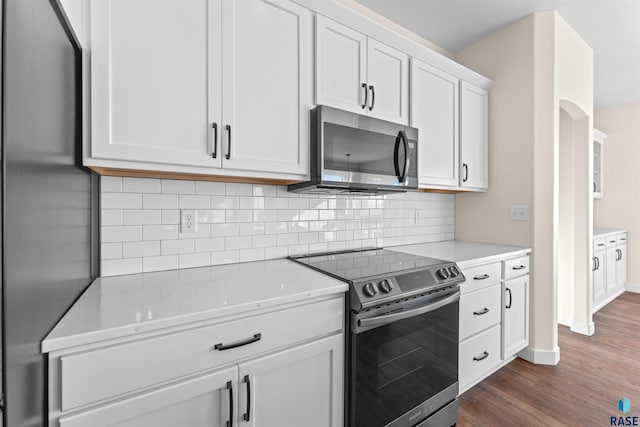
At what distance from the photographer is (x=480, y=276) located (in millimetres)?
1906

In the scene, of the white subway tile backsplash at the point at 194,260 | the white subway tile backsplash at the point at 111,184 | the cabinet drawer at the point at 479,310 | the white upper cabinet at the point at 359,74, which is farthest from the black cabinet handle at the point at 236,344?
the cabinet drawer at the point at 479,310

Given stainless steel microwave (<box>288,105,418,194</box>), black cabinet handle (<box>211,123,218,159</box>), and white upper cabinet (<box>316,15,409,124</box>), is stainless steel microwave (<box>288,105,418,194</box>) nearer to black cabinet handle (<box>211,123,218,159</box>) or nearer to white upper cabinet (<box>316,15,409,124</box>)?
white upper cabinet (<box>316,15,409,124</box>)

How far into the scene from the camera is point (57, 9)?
89 centimetres

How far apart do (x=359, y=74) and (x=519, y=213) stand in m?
1.79

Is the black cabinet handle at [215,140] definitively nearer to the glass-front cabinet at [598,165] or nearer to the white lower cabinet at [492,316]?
the white lower cabinet at [492,316]

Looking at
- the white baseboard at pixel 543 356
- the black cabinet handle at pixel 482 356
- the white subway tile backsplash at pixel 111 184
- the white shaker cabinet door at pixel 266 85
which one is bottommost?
the white baseboard at pixel 543 356

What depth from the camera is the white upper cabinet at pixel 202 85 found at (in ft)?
3.70

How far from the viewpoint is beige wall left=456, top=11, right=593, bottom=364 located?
2309 millimetres

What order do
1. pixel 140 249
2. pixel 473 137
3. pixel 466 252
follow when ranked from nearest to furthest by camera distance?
1. pixel 140 249
2. pixel 466 252
3. pixel 473 137

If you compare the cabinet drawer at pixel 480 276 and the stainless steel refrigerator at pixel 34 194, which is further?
the cabinet drawer at pixel 480 276

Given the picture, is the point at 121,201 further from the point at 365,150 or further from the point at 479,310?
the point at 479,310

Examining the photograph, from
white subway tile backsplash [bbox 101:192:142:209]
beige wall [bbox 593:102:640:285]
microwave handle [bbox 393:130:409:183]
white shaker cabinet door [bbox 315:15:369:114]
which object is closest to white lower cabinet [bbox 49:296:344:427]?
white subway tile backsplash [bbox 101:192:142:209]

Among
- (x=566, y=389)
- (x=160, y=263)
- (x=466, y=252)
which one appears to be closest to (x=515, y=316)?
(x=566, y=389)

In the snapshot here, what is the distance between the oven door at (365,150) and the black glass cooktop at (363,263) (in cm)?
46
